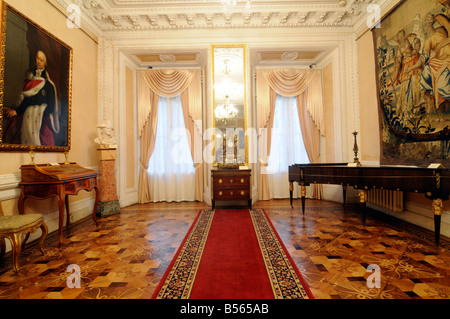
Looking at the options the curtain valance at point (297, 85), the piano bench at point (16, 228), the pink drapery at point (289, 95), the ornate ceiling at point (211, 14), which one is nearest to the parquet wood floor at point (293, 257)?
the piano bench at point (16, 228)

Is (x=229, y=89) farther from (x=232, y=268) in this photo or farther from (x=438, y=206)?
(x=438, y=206)

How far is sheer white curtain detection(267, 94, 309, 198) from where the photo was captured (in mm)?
5508

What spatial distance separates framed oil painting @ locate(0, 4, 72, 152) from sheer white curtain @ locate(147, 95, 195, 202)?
2.16 metres

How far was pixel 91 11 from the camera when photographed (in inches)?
169

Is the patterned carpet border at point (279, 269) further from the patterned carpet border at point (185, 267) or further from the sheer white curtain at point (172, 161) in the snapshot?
the sheer white curtain at point (172, 161)

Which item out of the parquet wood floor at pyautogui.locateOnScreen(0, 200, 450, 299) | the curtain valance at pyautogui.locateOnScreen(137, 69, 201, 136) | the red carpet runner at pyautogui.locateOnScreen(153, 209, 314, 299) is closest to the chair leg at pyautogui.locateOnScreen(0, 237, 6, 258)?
the parquet wood floor at pyautogui.locateOnScreen(0, 200, 450, 299)

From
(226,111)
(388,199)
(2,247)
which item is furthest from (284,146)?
(2,247)

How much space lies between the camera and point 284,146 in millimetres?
5551

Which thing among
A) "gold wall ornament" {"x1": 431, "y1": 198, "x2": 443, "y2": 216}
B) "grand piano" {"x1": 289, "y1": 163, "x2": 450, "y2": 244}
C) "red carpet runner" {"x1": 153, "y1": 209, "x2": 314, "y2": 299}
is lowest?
"red carpet runner" {"x1": 153, "y1": 209, "x2": 314, "y2": 299}

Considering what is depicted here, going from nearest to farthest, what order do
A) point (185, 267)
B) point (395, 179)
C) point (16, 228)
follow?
point (16, 228), point (185, 267), point (395, 179)

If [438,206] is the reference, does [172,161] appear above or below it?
above

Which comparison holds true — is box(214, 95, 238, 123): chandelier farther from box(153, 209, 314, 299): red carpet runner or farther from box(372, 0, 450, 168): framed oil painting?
box(372, 0, 450, 168): framed oil painting

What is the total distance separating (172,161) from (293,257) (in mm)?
3989
